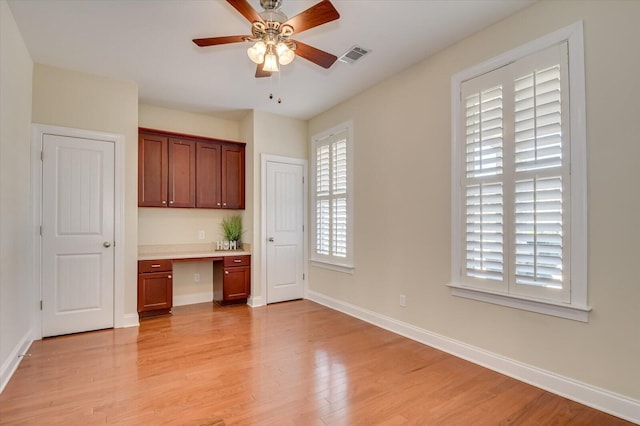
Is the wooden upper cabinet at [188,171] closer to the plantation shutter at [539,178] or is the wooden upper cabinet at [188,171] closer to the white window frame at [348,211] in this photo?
the white window frame at [348,211]

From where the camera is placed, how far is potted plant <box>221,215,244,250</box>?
5160mm

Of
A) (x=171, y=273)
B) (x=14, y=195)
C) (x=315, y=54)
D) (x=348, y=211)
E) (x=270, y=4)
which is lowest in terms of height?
(x=171, y=273)

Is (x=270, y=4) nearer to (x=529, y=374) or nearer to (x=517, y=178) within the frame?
(x=517, y=178)

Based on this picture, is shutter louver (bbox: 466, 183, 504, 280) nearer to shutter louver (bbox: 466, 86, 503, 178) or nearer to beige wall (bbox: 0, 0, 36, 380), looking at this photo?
shutter louver (bbox: 466, 86, 503, 178)

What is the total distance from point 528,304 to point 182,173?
435 centimetres

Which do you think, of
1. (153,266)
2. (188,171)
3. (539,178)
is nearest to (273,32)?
(539,178)

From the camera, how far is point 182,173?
4621 mm

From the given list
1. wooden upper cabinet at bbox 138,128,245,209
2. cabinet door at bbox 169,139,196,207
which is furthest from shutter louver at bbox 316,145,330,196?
cabinet door at bbox 169,139,196,207

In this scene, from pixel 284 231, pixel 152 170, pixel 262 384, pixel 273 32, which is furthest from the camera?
pixel 284 231

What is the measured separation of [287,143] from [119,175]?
2.38m

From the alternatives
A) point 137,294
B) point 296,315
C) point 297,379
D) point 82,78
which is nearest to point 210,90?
point 82,78

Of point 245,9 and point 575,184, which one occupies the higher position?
point 245,9

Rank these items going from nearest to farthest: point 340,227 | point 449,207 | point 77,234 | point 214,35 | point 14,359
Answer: point 14,359 → point 214,35 → point 449,207 → point 77,234 → point 340,227

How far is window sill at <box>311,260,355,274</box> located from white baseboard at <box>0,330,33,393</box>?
3.41 meters
